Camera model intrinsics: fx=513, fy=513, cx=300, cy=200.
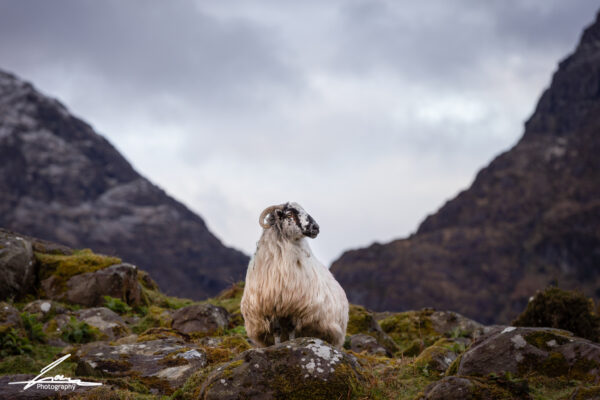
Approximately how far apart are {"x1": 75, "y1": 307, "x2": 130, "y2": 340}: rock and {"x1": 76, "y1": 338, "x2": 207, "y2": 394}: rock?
10.9 ft

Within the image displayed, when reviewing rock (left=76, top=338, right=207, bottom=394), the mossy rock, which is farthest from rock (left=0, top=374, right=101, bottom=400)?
the mossy rock

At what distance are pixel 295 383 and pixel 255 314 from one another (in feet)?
7.23

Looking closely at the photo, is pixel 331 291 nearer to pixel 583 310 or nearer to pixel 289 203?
pixel 289 203

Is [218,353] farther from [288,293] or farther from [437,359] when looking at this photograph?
[437,359]

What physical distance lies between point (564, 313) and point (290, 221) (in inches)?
356

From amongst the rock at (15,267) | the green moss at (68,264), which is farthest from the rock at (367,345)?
the rock at (15,267)

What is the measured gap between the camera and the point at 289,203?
29.2 feet

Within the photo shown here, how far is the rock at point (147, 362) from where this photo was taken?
8.63 metres

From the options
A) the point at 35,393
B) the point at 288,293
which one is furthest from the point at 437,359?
the point at 35,393

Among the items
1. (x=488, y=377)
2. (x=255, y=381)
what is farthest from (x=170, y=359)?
(x=488, y=377)

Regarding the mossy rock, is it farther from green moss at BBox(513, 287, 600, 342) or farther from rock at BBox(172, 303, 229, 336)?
rock at BBox(172, 303, 229, 336)

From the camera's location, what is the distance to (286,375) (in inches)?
271

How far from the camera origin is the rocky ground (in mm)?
6871

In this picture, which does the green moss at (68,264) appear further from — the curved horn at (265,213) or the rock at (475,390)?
the rock at (475,390)
